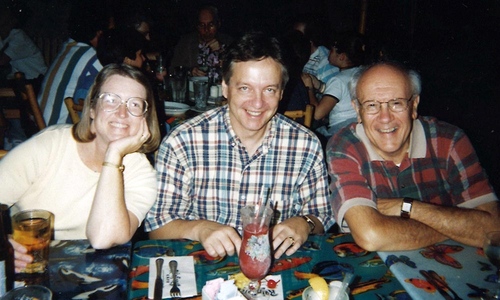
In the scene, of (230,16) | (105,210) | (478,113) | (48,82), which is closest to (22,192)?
(105,210)

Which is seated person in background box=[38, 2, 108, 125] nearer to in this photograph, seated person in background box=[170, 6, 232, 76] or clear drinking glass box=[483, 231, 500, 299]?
seated person in background box=[170, 6, 232, 76]

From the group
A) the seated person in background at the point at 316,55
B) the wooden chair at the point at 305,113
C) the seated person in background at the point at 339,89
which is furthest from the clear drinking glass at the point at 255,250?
the seated person in background at the point at 316,55

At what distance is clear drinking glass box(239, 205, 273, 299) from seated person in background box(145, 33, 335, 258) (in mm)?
489

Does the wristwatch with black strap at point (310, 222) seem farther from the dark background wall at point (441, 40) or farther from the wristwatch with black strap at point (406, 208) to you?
the dark background wall at point (441, 40)

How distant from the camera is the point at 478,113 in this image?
17.2 ft

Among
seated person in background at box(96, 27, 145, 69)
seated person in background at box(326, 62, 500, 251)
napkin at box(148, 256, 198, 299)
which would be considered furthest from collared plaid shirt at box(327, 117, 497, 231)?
seated person in background at box(96, 27, 145, 69)

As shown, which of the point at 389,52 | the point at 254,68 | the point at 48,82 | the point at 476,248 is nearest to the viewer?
the point at 476,248

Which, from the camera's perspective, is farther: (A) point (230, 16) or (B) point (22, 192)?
(A) point (230, 16)

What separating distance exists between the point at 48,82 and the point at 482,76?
5527mm

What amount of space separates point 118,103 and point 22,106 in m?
2.07

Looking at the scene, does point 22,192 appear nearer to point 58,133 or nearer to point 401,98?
point 58,133

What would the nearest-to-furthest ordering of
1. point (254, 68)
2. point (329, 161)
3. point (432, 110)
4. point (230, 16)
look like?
point (254, 68), point (329, 161), point (432, 110), point (230, 16)

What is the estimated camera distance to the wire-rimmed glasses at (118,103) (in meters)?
1.86

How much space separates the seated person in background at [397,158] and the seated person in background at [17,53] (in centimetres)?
476
